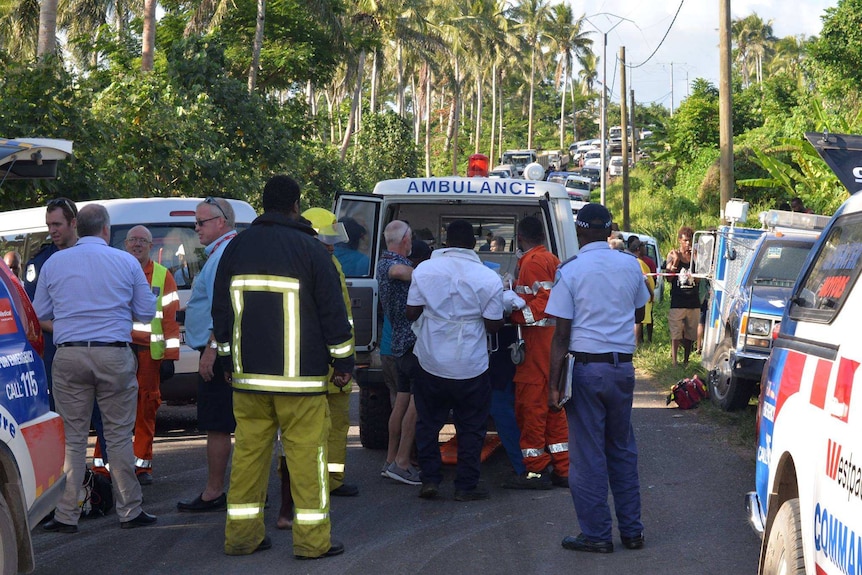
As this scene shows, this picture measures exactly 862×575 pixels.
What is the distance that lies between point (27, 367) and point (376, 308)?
167 inches

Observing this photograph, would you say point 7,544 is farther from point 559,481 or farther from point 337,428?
point 559,481

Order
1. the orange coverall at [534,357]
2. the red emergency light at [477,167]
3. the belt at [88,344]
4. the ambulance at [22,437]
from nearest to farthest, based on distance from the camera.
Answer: the ambulance at [22,437] → the belt at [88,344] → the orange coverall at [534,357] → the red emergency light at [477,167]

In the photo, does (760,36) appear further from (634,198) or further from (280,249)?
(280,249)

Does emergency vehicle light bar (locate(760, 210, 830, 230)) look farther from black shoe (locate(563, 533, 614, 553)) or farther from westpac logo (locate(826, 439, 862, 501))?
westpac logo (locate(826, 439, 862, 501))

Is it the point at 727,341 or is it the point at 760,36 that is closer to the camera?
the point at 727,341

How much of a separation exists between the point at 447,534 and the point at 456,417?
3.91 ft

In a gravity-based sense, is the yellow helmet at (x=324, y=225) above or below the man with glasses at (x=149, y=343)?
above

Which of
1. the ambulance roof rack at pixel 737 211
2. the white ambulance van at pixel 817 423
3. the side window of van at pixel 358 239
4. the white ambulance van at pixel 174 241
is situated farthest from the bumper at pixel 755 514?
the ambulance roof rack at pixel 737 211

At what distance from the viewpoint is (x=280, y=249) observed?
247 inches

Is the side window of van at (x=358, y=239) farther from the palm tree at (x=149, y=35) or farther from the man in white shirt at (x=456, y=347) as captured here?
the palm tree at (x=149, y=35)

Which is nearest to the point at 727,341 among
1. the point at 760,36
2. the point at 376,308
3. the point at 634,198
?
the point at 376,308

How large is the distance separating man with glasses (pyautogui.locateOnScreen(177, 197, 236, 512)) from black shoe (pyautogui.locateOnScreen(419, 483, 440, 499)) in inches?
54.5

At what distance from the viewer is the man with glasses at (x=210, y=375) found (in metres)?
7.26

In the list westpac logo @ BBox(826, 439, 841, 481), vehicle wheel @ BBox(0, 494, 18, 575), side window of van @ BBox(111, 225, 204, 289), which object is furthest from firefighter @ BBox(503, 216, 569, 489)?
westpac logo @ BBox(826, 439, 841, 481)
